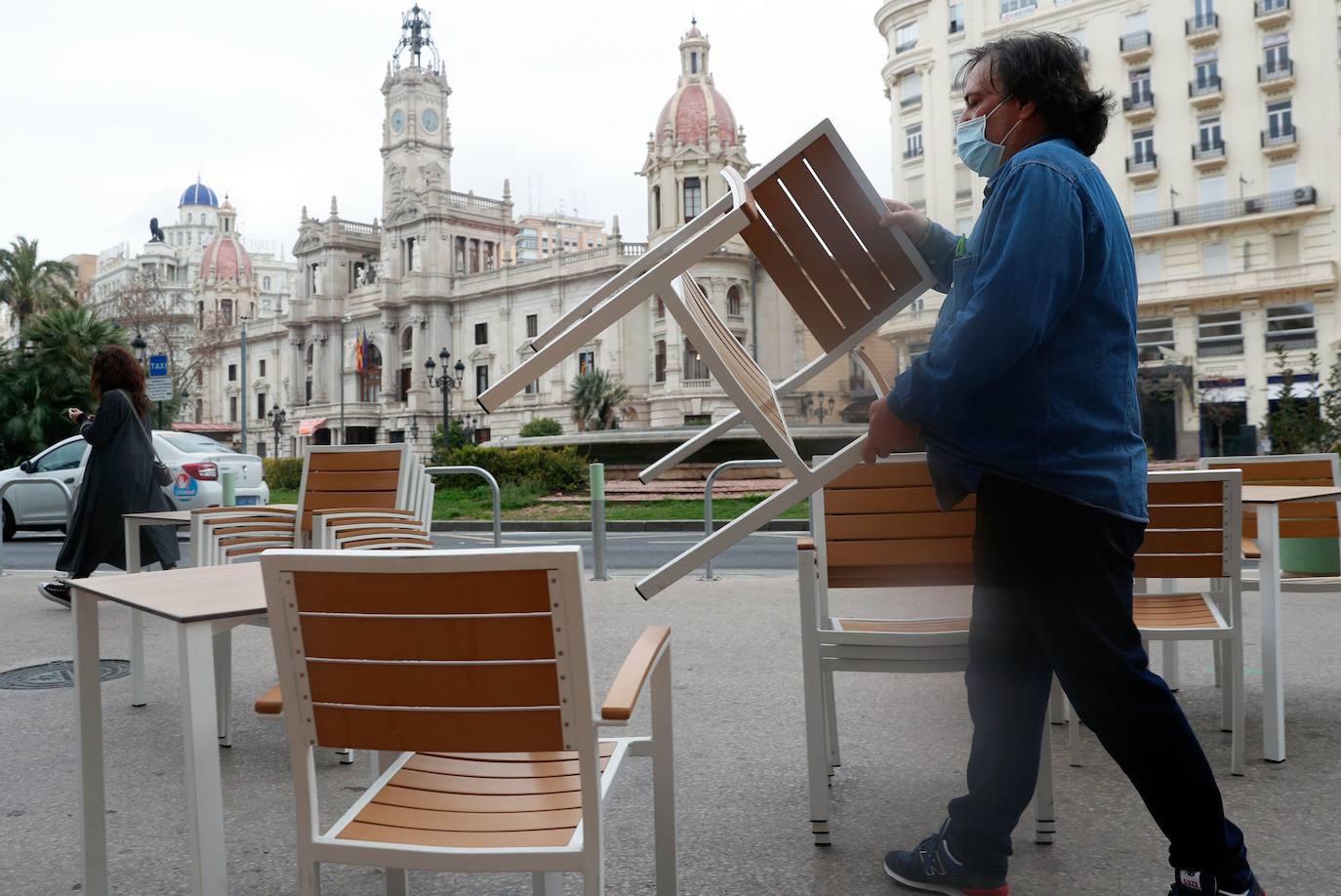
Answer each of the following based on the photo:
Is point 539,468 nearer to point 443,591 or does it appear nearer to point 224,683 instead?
point 224,683

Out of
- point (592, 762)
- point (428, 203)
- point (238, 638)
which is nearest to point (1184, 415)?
point (238, 638)

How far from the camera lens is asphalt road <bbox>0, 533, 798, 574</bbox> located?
11.6 m

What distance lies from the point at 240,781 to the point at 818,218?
2.71 m

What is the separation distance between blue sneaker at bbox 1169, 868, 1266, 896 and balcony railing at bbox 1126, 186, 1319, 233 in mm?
40742

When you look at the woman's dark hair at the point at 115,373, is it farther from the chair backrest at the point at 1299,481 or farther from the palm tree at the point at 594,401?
the palm tree at the point at 594,401

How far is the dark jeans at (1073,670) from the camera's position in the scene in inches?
89.4

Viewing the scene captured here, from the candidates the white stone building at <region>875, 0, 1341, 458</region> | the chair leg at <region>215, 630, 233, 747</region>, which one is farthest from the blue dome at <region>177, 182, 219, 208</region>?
the chair leg at <region>215, 630, 233, 747</region>

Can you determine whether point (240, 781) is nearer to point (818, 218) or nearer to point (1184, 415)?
point (818, 218)

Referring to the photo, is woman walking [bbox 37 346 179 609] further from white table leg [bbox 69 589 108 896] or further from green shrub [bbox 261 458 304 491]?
green shrub [bbox 261 458 304 491]

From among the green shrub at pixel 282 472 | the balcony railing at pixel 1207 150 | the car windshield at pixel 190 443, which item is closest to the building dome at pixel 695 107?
the balcony railing at pixel 1207 150

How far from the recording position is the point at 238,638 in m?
6.38

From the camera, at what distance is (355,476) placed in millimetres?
5512

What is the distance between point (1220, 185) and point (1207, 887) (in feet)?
141

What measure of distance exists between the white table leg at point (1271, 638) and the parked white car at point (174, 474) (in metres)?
11.7
